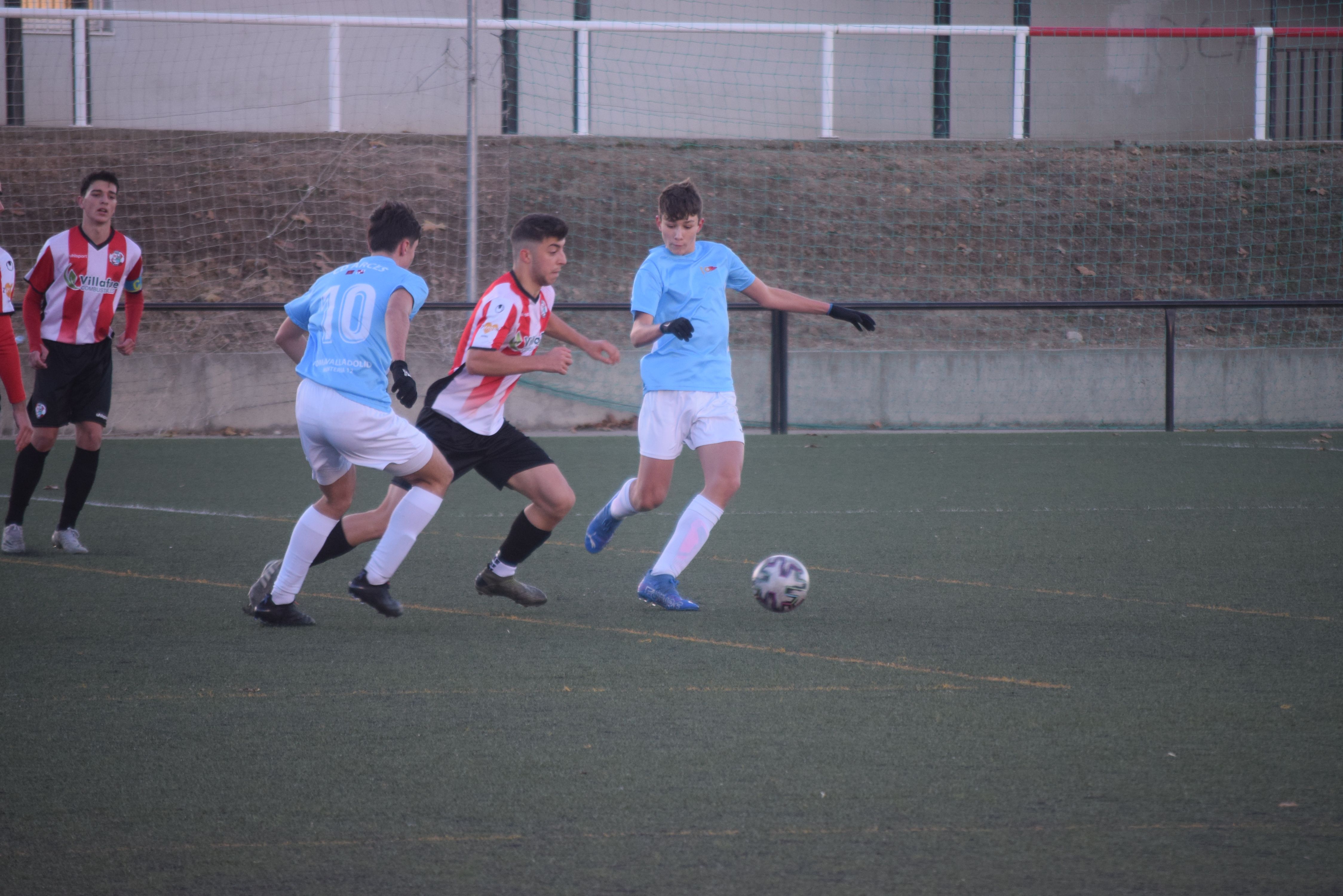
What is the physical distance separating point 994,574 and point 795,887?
3.89 meters

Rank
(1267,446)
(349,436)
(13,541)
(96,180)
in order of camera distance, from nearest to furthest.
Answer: (349,436) → (13,541) → (96,180) → (1267,446)

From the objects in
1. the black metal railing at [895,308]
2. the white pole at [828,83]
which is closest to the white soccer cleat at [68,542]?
the black metal railing at [895,308]

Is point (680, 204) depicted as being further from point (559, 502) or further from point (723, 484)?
point (559, 502)

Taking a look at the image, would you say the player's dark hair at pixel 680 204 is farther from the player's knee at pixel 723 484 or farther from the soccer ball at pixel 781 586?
the soccer ball at pixel 781 586

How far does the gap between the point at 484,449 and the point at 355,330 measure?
0.84 m

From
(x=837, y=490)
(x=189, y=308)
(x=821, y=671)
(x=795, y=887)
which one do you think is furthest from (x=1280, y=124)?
(x=795, y=887)

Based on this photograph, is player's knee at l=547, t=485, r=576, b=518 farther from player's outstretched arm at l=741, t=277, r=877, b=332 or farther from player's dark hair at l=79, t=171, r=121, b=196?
player's dark hair at l=79, t=171, r=121, b=196

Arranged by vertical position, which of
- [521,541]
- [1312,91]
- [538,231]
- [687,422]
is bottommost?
[521,541]

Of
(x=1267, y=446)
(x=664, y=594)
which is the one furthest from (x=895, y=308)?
(x=664, y=594)

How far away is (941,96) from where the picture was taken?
58.9 ft

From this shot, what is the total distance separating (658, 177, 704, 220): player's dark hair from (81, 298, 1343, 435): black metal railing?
7.24 meters

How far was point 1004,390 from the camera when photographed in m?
13.9

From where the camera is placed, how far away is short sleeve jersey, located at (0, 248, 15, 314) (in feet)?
22.7

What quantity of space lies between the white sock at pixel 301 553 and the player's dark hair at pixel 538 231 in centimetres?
130
